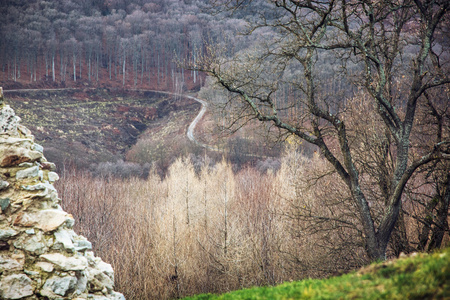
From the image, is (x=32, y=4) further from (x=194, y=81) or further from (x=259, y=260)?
(x=259, y=260)

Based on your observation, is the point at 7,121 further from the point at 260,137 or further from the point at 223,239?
the point at 260,137

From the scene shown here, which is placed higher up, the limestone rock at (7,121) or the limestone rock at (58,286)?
the limestone rock at (7,121)

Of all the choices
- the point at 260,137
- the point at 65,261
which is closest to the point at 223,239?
the point at 65,261

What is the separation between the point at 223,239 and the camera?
1748 centimetres

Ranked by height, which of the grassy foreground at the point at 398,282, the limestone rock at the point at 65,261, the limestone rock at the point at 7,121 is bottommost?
the limestone rock at the point at 65,261

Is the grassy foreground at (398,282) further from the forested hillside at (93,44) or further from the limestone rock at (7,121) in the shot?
the forested hillside at (93,44)

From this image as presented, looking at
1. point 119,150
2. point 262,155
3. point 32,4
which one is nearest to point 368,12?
point 262,155

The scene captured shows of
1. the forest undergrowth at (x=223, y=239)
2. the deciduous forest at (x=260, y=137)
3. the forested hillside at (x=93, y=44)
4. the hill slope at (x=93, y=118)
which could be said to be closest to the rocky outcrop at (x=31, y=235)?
the deciduous forest at (x=260, y=137)

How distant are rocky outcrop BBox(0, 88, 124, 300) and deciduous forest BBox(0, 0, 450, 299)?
195 inches

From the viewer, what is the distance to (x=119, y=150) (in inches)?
2335

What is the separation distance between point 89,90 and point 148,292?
229 ft

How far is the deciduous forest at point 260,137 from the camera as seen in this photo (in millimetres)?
9547

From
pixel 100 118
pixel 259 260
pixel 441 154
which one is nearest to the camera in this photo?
pixel 441 154

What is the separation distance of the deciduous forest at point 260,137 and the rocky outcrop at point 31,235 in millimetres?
4957
